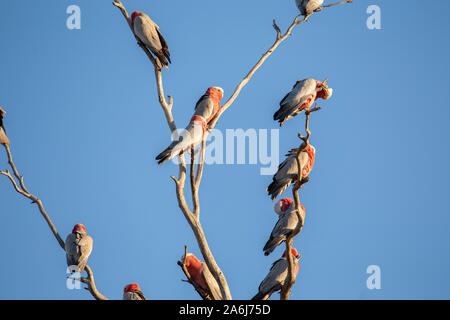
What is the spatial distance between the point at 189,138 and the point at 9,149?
2.92 metres

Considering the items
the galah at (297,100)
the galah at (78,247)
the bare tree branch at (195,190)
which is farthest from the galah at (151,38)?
the galah at (78,247)

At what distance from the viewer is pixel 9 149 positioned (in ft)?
34.7

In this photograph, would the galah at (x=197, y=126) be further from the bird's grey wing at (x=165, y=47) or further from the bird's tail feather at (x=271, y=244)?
the bird's tail feather at (x=271, y=244)

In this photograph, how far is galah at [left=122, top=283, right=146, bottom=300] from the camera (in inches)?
436

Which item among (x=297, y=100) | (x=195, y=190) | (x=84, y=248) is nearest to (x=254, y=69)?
(x=297, y=100)

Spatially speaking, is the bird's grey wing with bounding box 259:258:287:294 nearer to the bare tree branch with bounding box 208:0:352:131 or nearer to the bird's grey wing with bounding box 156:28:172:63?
the bare tree branch with bounding box 208:0:352:131

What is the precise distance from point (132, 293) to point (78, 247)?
1.27 metres

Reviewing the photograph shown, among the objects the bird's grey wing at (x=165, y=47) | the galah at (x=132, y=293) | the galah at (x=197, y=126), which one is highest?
the bird's grey wing at (x=165, y=47)

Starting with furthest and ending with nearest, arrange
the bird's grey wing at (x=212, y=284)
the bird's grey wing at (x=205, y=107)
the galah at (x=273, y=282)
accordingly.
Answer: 1. the bird's grey wing at (x=205, y=107)
2. the galah at (x=273, y=282)
3. the bird's grey wing at (x=212, y=284)

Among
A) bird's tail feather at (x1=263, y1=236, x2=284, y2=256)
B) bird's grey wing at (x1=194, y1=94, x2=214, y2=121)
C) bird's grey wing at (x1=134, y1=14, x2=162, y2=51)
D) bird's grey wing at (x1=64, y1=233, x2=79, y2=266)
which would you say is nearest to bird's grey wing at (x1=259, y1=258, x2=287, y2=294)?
bird's tail feather at (x1=263, y1=236, x2=284, y2=256)

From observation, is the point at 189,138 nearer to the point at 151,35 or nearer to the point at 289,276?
the point at 151,35

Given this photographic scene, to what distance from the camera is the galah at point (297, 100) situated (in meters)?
11.3

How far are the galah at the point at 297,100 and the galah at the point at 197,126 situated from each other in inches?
43.6
